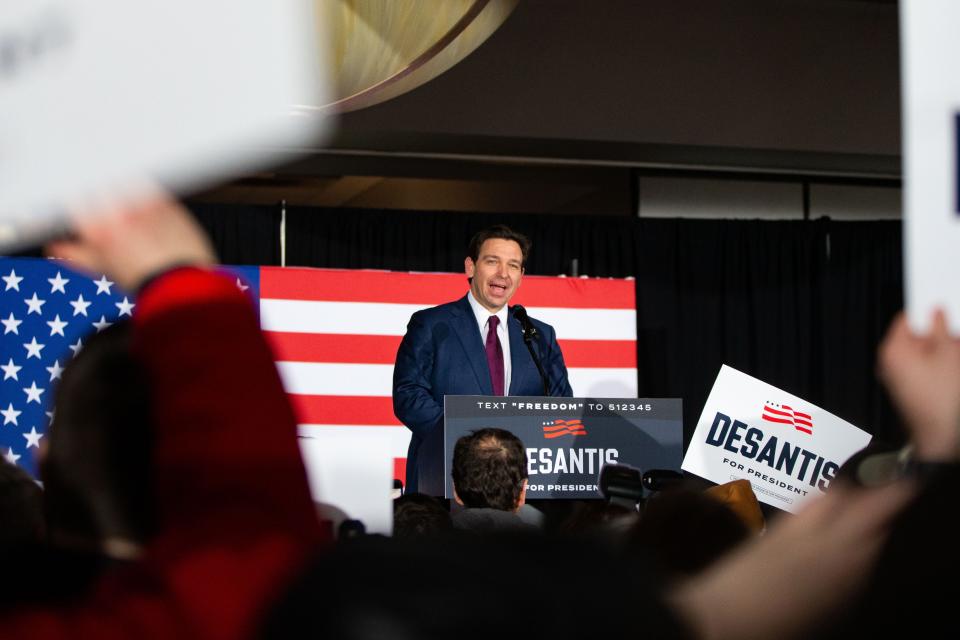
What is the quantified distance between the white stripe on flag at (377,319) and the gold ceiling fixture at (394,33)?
3.29 metres

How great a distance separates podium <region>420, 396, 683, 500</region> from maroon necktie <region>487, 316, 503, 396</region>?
1028mm

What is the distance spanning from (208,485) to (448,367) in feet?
12.8

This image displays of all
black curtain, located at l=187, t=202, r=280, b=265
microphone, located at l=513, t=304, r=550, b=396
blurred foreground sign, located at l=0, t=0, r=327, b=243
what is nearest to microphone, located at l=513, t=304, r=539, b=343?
microphone, located at l=513, t=304, r=550, b=396

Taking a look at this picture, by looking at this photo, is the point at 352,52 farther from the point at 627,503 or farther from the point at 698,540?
the point at 698,540

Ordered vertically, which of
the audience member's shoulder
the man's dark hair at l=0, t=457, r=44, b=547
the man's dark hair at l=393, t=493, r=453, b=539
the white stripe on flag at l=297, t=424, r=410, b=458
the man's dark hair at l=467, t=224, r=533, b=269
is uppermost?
the man's dark hair at l=467, t=224, r=533, b=269

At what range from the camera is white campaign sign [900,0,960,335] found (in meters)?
0.75

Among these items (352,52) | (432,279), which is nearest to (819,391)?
(432,279)

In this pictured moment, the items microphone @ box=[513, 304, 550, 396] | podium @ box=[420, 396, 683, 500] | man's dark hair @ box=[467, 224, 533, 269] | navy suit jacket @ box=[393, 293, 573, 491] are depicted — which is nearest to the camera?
podium @ box=[420, 396, 683, 500]

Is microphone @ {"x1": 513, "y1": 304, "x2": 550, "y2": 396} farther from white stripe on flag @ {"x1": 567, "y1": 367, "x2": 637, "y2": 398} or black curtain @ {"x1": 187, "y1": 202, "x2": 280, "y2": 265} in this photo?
black curtain @ {"x1": 187, "y1": 202, "x2": 280, "y2": 265}

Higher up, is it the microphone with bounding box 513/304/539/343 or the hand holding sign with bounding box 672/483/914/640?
the microphone with bounding box 513/304/539/343

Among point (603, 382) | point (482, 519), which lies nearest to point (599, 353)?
point (603, 382)

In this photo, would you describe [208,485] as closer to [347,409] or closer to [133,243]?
[133,243]

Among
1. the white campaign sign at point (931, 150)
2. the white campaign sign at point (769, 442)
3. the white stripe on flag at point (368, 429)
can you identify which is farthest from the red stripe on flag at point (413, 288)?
the white campaign sign at point (931, 150)

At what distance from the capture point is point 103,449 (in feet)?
2.00
